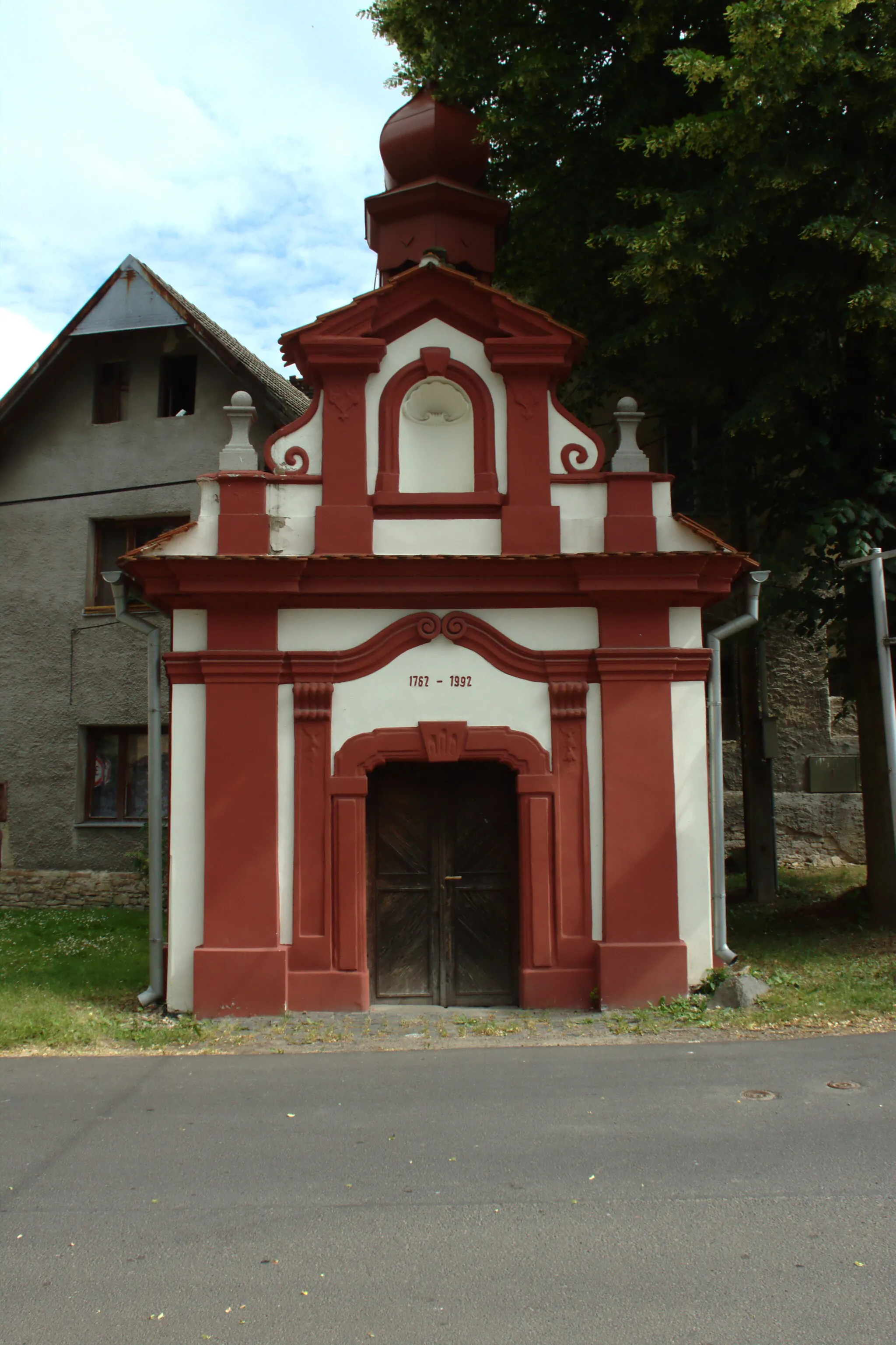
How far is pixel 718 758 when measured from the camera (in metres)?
10.1

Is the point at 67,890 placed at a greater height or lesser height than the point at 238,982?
greater

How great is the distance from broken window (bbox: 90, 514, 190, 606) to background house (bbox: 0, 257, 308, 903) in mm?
23

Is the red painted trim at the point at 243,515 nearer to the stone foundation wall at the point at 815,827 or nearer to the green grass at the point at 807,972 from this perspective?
the green grass at the point at 807,972

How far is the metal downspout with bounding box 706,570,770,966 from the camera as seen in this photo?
988cm

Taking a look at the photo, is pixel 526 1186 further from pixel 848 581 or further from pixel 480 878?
pixel 848 581

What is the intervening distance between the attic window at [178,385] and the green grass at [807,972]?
10.3 m

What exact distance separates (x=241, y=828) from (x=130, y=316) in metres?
9.30

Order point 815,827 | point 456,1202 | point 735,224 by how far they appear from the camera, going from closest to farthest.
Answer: point 456,1202 → point 735,224 → point 815,827

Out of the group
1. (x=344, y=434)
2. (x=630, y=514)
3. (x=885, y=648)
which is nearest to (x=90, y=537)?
(x=344, y=434)

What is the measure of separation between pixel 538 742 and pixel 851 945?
3917 millimetres

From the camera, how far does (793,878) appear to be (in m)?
15.7

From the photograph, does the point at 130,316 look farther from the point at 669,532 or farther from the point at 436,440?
the point at 669,532

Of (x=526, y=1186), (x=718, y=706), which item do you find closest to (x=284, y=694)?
(x=718, y=706)

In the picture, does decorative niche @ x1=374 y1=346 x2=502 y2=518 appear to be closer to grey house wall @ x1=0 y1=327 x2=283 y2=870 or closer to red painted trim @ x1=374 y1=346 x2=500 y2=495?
red painted trim @ x1=374 y1=346 x2=500 y2=495
